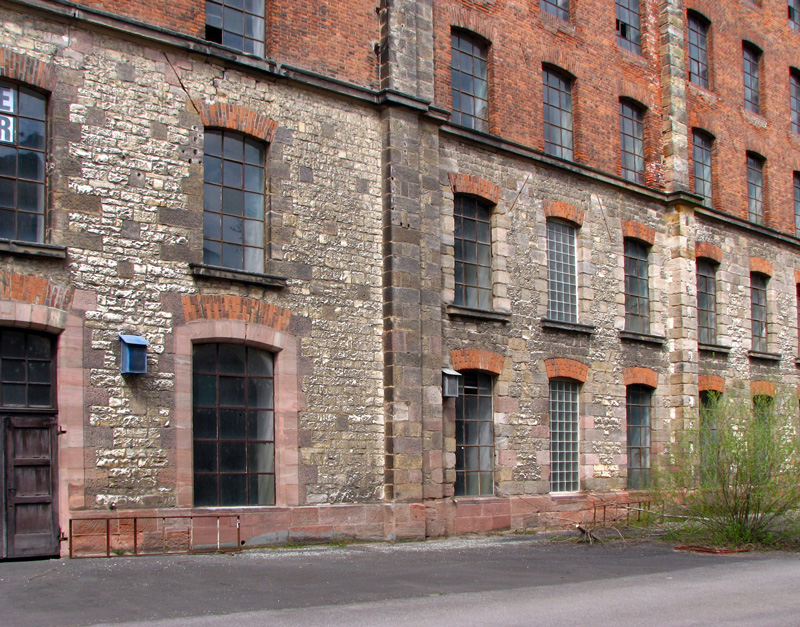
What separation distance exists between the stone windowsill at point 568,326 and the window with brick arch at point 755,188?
8471mm

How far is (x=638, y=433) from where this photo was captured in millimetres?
21422

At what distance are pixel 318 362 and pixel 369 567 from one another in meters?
3.91

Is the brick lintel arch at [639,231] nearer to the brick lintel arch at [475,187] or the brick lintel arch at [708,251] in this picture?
the brick lintel arch at [708,251]

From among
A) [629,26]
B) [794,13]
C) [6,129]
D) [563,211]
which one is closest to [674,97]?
[629,26]

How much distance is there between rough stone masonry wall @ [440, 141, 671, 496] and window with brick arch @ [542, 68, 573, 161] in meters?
0.76

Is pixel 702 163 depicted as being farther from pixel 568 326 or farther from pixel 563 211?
pixel 568 326

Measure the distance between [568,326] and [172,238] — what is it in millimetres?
9091

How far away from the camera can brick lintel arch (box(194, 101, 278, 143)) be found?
47.3ft

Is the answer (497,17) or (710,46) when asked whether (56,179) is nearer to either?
(497,17)

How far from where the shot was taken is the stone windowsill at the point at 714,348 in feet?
76.0

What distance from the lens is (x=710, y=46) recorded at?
82.0 feet

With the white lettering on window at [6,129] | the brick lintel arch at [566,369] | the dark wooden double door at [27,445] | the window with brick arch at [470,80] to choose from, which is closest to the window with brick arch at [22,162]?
the white lettering on window at [6,129]

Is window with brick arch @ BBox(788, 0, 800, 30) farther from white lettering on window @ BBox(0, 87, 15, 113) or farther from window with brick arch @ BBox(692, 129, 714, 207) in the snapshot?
white lettering on window @ BBox(0, 87, 15, 113)

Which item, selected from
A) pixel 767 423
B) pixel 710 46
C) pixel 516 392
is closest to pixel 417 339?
pixel 516 392
